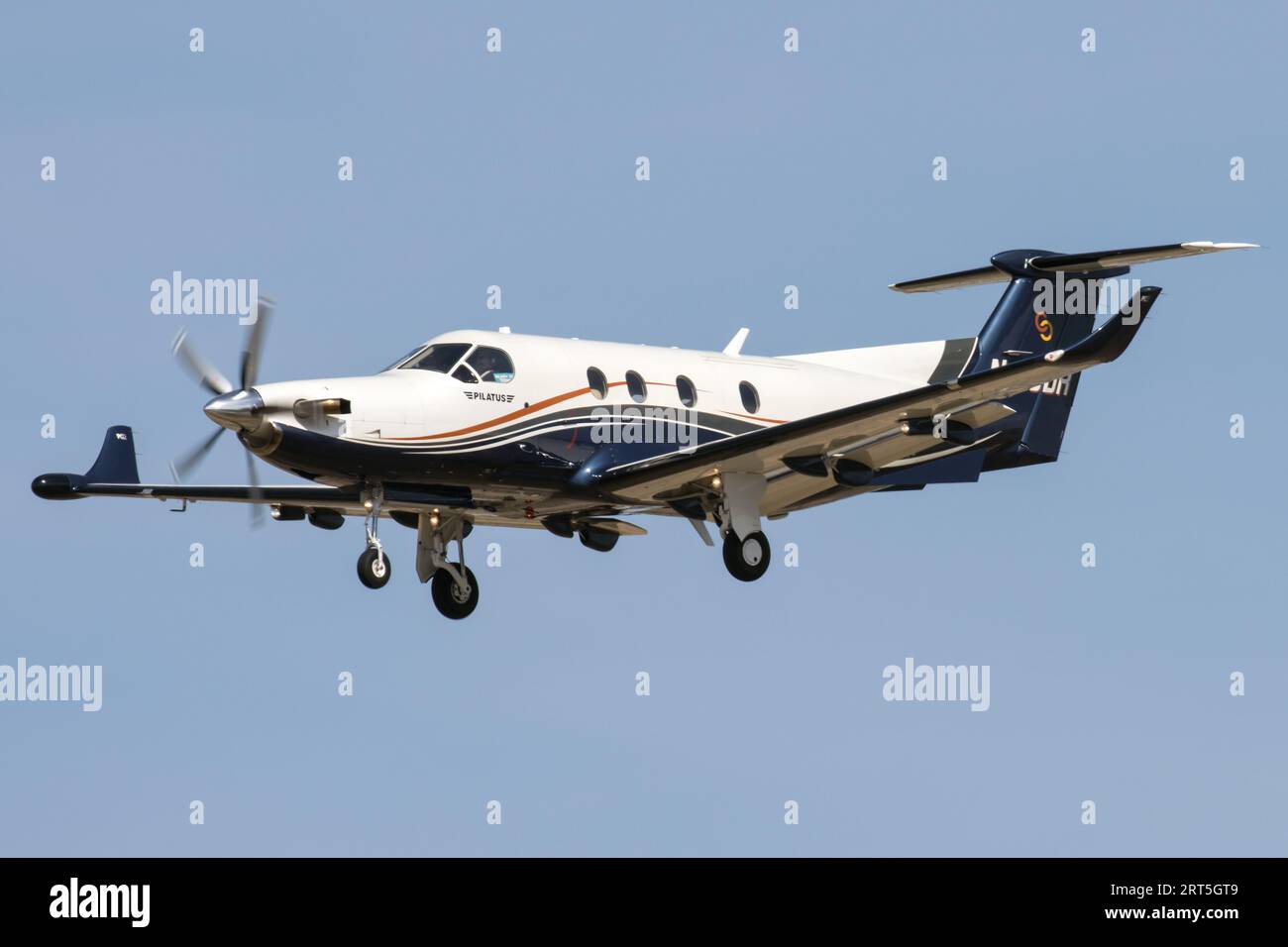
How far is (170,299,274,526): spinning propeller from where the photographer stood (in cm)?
2438

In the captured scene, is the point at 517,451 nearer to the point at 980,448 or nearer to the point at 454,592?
the point at 454,592

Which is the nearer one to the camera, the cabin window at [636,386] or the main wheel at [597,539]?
the cabin window at [636,386]

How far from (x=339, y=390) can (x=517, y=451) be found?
8.19 feet

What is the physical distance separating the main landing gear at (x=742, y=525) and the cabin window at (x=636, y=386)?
150cm

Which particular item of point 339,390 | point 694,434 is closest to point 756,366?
point 694,434

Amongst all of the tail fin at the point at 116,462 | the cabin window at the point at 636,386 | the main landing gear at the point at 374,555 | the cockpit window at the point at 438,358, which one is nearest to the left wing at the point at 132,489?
the tail fin at the point at 116,462

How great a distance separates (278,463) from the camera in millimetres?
25047

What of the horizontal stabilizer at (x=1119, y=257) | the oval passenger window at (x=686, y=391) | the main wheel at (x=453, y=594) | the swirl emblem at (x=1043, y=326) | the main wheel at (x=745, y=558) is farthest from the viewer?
the swirl emblem at (x=1043, y=326)

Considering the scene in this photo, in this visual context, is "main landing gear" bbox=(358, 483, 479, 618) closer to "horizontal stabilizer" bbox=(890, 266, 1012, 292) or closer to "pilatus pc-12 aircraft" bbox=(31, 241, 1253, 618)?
"pilatus pc-12 aircraft" bbox=(31, 241, 1253, 618)

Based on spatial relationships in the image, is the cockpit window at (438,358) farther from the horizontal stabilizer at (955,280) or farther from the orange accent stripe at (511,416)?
the horizontal stabilizer at (955,280)

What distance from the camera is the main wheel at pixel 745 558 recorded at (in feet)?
89.2

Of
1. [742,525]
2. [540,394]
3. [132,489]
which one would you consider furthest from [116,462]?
[742,525]

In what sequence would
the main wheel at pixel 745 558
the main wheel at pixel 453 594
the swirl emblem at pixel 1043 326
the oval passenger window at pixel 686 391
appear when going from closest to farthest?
the main wheel at pixel 745 558 → the oval passenger window at pixel 686 391 → the main wheel at pixel 453 594 → the swirl emblem at pixel 1043 326

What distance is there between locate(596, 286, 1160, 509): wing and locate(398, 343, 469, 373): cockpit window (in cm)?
250
